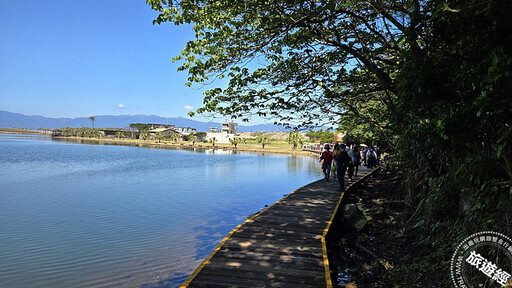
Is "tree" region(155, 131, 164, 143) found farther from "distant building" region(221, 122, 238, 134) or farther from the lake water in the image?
the lake water

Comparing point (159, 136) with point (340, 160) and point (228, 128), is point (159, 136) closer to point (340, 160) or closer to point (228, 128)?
point (228, 128)

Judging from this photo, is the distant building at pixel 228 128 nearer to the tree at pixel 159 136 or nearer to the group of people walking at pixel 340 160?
the tree at pixel 159 136

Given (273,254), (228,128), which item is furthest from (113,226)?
(228,128)

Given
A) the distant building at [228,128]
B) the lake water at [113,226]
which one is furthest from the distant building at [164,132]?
the lake water at [113,226]

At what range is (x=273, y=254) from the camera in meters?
6.27

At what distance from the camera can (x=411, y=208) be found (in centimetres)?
975

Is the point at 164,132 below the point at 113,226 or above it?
above

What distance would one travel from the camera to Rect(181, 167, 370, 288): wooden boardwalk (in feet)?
17.0

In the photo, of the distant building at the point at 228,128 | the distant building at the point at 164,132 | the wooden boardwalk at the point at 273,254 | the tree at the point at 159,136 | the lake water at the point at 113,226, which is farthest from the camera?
the distant building at the point at 228,128

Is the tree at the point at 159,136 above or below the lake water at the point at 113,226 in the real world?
above

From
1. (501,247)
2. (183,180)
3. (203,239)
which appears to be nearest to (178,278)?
(203,239)

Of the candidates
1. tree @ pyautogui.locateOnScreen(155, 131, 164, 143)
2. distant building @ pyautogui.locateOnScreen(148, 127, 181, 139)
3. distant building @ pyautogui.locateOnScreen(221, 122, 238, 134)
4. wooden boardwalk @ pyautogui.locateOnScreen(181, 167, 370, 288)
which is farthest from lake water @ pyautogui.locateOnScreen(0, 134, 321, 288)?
distant building @ pyautogui.locateOnScreen(221, 122, 238, 134)

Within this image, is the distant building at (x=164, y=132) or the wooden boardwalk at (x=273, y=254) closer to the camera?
the wooden boardwalk at (x=273, y=254)

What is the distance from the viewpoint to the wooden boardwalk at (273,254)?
204 inches
